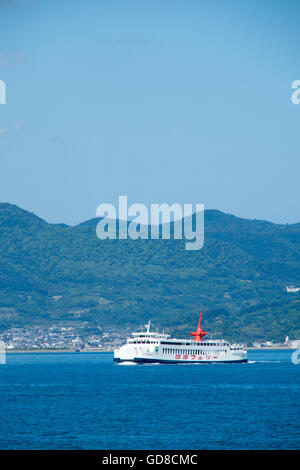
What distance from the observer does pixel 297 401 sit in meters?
114

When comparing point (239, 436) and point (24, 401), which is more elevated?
point (24, 401)

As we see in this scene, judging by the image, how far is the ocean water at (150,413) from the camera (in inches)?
3130

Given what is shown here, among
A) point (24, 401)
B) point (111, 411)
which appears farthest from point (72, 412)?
point (24, 401)

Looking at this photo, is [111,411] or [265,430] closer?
[265,430]

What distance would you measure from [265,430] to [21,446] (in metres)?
23.9

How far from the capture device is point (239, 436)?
82.3 m

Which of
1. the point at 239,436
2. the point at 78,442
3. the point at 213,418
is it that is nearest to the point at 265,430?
the point at 239,436

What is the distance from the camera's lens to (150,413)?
10031cm

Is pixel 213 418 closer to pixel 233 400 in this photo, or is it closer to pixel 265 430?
pixel 265 430

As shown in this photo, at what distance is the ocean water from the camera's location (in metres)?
79.5
